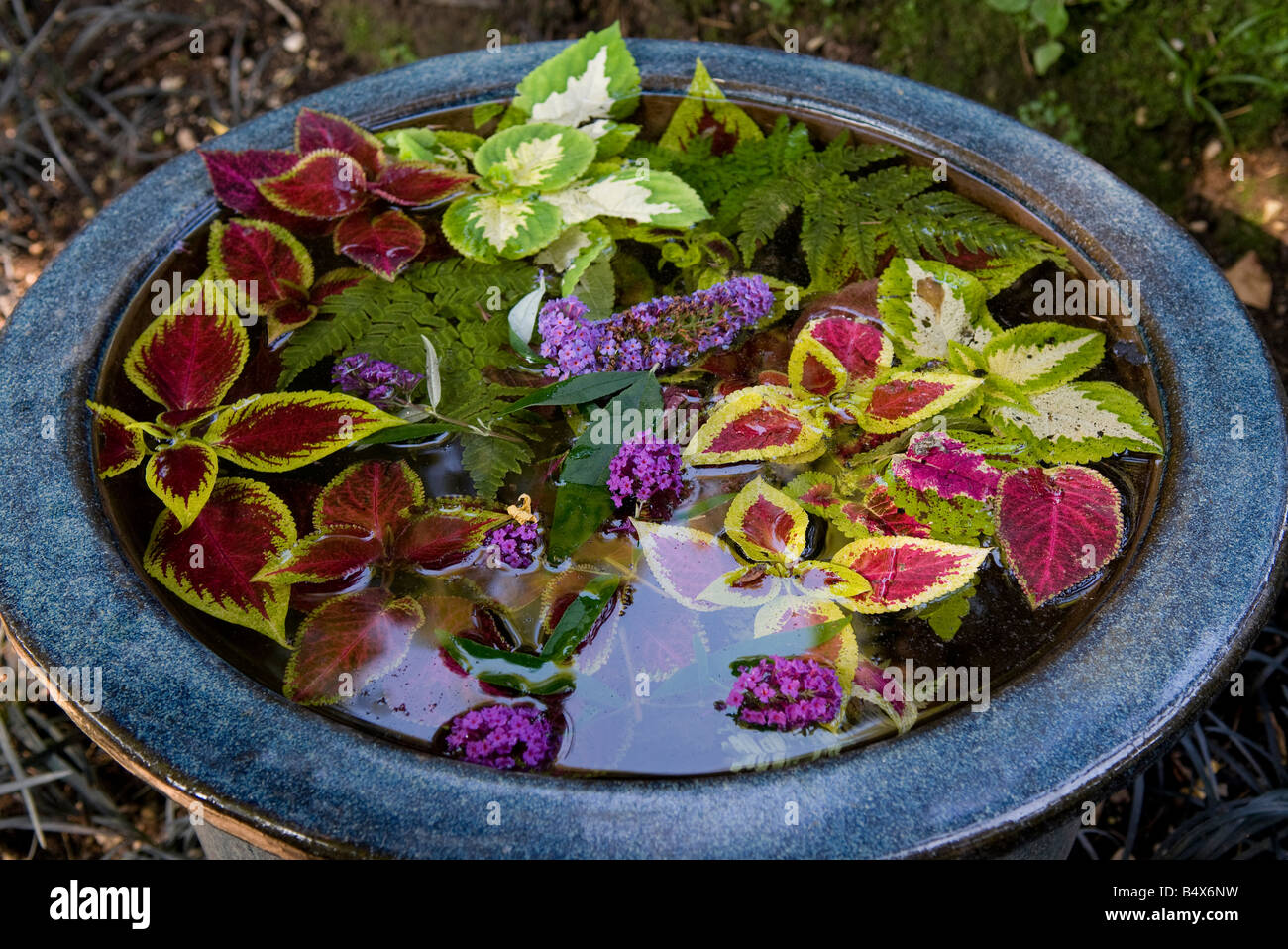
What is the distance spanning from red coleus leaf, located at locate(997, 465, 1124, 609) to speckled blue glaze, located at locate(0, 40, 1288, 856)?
0.16 ft

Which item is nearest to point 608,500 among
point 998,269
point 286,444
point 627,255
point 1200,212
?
point 286,444

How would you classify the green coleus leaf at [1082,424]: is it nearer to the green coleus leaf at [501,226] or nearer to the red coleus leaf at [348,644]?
the green coleus leaf at [501,226]

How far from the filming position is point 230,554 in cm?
116

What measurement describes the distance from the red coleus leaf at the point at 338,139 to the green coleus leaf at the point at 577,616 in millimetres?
847

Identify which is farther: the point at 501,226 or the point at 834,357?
the point at 501,226

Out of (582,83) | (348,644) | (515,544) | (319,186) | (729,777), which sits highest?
(582,83)

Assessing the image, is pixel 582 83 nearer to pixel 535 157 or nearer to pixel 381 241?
pixel 535 157

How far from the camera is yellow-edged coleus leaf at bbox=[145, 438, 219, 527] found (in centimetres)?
116

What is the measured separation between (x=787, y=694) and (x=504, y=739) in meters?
0.30

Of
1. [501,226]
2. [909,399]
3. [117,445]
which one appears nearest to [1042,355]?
[909,399]

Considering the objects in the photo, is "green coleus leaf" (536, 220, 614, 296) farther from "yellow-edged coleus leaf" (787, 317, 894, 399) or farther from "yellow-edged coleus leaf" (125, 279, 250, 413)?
"yellow-edged coleus leaf" (125, 279, 250, 413)

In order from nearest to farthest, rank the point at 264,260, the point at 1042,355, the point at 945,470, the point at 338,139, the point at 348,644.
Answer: the point at 348,644, the point at 945,470, the point at 1042,355, the point at 264,260, the point at 338,139

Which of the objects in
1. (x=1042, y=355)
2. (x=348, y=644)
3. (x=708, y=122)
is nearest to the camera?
(x=348, y=644)

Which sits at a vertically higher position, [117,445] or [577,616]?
[117,445]
